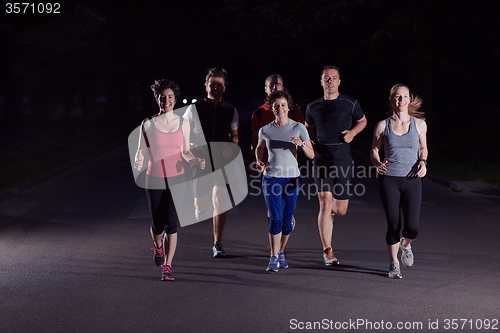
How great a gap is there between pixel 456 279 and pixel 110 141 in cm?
2384

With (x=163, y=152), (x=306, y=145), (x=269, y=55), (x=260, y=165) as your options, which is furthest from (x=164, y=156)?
(x=269, y=55)

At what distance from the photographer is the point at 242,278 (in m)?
6.95

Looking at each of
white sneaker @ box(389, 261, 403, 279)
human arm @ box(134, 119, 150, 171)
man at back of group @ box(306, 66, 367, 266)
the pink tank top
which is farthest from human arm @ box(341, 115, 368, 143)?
human arm @ box(134, 119, 150, 171)

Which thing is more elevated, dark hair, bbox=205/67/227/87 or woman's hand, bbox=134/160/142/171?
dark hair, bbox=205/67/227/87

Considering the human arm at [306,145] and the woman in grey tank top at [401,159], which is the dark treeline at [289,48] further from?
the human arm at [306,145]

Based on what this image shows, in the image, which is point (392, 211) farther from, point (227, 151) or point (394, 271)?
point (227, 151)

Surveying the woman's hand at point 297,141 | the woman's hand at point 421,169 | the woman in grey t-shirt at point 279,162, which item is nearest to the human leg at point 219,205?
the woman in grey t-shirt at point 279,162

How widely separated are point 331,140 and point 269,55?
3422 cm

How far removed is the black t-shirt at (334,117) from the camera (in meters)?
7.40

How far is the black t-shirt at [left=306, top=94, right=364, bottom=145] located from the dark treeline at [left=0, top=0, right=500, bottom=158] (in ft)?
43.3

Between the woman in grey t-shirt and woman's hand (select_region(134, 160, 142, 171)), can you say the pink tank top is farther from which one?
the woman in grey t-shirt

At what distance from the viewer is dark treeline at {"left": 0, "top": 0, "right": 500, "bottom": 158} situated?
2022 cm

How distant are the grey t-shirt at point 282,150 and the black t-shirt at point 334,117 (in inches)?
18.5

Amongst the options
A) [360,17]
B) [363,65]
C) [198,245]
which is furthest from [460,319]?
[363,65]
